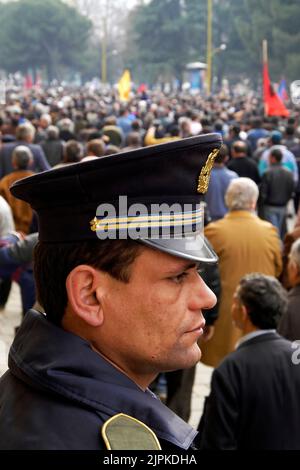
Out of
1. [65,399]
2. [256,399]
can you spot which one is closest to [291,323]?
[256,399]

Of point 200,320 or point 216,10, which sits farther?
point 216,10

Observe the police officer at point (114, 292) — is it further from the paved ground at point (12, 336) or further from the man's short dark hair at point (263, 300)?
the paved ground at point (12, 336)

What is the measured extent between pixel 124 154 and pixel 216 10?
208 feet

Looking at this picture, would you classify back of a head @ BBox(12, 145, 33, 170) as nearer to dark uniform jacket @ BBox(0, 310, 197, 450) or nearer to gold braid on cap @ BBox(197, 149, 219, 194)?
gold braid on cap @ BBox(197, 149, 219, 194)

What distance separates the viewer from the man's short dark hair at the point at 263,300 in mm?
3723

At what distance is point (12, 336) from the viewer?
6750 mm

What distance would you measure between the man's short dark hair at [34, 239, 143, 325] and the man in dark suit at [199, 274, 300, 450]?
185 cm

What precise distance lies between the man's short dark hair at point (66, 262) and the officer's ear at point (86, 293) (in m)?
0.02

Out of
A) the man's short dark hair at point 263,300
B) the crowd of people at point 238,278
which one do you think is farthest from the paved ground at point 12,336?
the man's short dark hair at point 263,300

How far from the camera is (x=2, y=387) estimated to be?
4.96 ft

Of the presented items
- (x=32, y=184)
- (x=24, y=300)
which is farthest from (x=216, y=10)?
(x=32, y=184)

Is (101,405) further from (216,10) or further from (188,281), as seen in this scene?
(216,10)

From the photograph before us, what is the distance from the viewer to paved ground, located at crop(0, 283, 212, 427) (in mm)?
5699

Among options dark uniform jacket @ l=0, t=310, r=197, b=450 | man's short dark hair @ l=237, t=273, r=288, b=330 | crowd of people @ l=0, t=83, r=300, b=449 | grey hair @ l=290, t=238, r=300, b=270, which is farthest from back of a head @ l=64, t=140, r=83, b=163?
dark uniform jacket @ l=0, t=310, r=197, b=450
